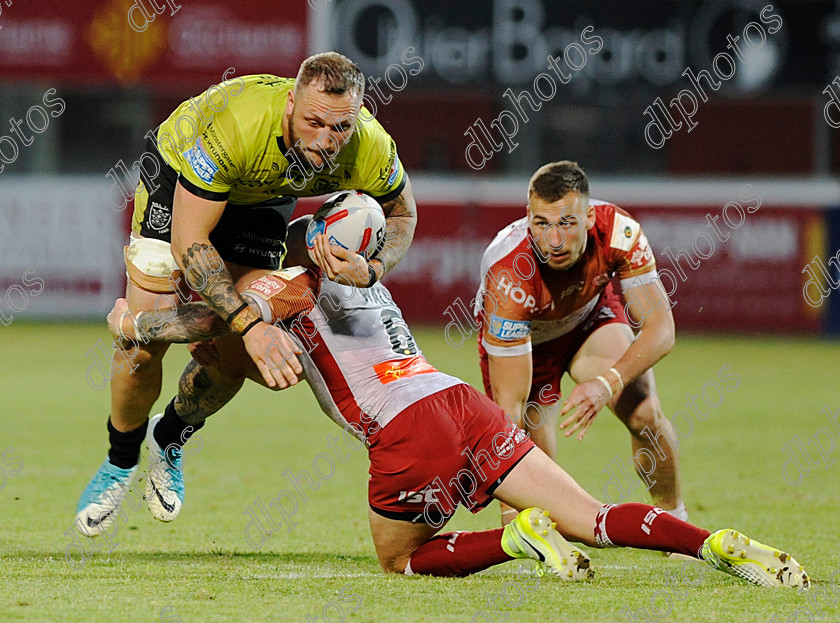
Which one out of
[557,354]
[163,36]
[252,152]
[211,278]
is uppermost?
[252,152]

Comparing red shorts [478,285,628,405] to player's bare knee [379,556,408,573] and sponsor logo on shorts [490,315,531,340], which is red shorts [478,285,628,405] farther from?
player's bare knee [379,556,408,573]

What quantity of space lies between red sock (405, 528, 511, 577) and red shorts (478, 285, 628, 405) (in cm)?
163

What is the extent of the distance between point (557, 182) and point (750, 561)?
2.02 metres

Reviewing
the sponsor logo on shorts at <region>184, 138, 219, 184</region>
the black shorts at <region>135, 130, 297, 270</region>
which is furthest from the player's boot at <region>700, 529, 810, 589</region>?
the black shorts at <region>135, 130, 297, 270</region>

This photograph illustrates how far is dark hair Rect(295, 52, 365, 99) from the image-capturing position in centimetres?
507

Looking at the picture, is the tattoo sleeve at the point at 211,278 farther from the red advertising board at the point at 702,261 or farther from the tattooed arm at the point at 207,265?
the red advertising board at the point at 702,261

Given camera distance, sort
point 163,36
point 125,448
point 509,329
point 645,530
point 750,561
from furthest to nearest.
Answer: point 163,36
point 125,448
point 509,329
point 645,530
point 750,561

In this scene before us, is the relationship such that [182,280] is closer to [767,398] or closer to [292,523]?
[292,523]

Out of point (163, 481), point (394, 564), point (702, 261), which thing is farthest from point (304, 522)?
point (702, 261)

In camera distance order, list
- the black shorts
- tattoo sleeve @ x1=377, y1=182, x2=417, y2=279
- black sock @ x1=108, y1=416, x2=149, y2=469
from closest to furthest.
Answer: tattoo sleeve @ x1=377, y1=182, x2=417, y2=279 → the black shorts → black sock @ x1=108, y1=416, x2=149, y2=469

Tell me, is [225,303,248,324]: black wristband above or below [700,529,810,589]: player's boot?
above

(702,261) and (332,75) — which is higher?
(332,75)

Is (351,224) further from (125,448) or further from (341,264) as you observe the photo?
(125,448)

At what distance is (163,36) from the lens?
58.7 feet
